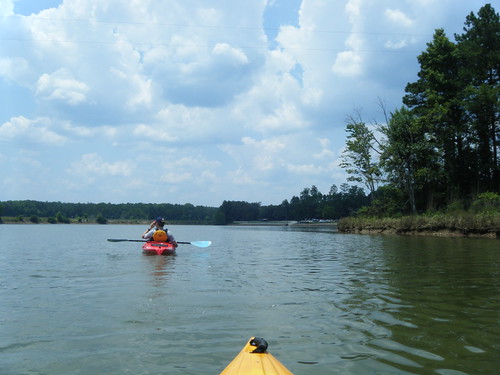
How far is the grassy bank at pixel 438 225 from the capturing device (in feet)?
90.9

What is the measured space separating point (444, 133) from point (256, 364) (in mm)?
38568

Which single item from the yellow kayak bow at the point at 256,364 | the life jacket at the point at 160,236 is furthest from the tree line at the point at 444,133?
the yellow kayak bow at the point at 256,364

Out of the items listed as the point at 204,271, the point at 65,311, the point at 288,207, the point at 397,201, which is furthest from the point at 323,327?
the point at 288,207

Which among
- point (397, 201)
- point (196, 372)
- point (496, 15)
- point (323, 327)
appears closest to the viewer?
point (196, 372)

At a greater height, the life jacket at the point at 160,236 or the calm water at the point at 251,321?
the life jacket at the point at 160,236

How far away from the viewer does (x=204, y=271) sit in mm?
12398

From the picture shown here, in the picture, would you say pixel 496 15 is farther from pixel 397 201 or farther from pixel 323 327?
pixel 323 327

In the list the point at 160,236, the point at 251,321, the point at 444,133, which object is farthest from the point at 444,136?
the point at 251,321

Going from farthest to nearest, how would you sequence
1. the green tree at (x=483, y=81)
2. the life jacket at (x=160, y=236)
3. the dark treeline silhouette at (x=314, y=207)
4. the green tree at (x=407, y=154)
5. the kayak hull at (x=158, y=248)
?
the dark treeline silhouette at (x=314, y=207)
the green tree at (x=407, y=154)
the green tree at (x=483, y=81)
the life jacket at (x=160, y=236)
the kayak hull at (x=158, y=248)

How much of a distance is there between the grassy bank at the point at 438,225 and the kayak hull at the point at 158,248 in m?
21.6

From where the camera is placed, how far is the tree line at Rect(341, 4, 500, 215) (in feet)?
111

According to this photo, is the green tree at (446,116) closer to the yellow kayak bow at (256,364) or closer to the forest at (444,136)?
the forest at (444,136)

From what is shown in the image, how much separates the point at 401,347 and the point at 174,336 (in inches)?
113

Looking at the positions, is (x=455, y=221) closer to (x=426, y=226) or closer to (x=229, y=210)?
(x=426, y=226)
